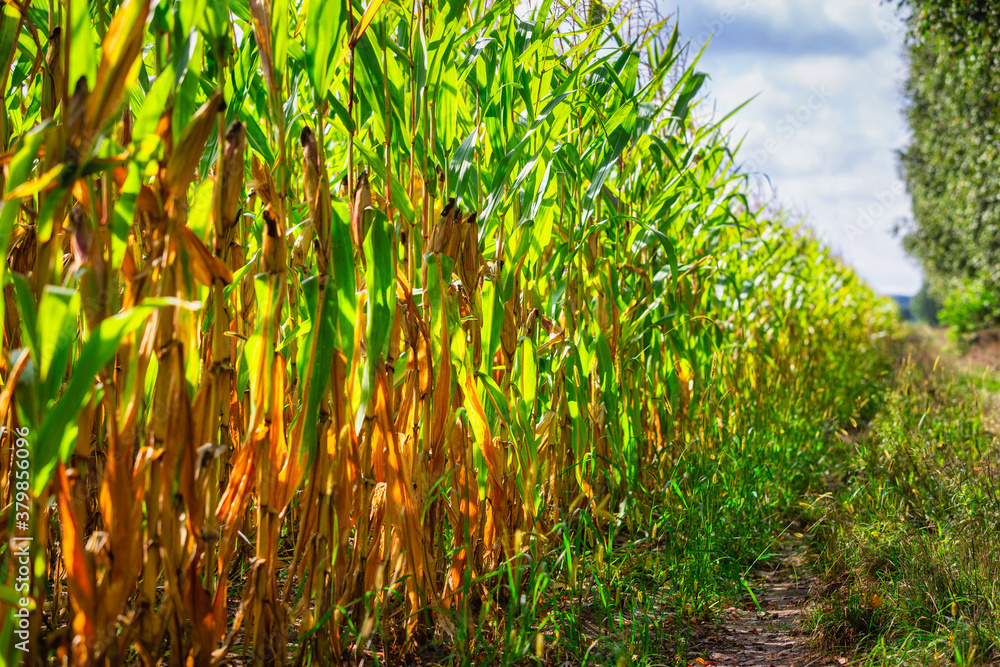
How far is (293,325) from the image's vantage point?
44.5 inches

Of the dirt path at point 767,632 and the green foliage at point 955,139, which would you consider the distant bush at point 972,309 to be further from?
the dirt path at point 767,632

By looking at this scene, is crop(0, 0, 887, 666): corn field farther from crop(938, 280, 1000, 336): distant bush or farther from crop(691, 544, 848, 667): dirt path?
crop(938, 280, 1000, 336): distant bush

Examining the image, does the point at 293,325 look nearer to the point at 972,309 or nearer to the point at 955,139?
the point at 955,139

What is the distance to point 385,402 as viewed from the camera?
0.87 m

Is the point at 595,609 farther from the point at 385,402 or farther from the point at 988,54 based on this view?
the point at 988,54

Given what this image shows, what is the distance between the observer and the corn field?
24.4 inches

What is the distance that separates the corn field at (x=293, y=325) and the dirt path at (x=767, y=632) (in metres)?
0.33

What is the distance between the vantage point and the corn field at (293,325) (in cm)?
62

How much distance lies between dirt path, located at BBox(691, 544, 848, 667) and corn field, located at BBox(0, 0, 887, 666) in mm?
325

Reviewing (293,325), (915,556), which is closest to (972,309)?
(915,556)

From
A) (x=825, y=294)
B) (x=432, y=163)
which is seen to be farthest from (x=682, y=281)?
(x=825, y=294)

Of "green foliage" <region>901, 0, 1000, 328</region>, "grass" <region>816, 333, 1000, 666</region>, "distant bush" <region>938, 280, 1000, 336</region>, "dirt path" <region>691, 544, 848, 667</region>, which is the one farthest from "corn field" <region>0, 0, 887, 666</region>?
"distant bush" <region>938, 280, 1000, 336</region>

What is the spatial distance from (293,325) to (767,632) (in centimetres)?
116

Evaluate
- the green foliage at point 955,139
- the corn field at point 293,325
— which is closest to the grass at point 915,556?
the corn field at point 293,325
